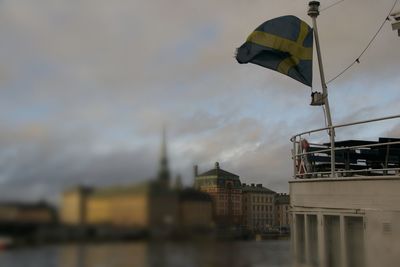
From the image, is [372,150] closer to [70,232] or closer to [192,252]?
[192,252]

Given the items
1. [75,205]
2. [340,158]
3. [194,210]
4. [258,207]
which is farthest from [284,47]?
[75,205]

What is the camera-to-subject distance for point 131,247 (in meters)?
3.48

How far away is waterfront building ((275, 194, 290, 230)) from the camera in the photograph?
28.0 feet

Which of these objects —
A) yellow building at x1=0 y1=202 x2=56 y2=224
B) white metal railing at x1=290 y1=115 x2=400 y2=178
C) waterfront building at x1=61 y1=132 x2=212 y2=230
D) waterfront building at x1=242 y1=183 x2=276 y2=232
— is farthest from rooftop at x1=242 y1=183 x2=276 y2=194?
yellow building at x1=0 y1=202 x2=56 y2=224

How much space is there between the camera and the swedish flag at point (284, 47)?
36.1 ft

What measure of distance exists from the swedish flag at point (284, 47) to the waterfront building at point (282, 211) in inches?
130

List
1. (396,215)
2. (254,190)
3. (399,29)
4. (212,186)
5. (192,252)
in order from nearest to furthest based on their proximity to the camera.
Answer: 1. (192,252)
2. (212,186)
3. (396,215)
4. (254,190)
5. (399,29)

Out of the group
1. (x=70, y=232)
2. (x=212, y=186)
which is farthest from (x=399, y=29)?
(x=70, y=232)

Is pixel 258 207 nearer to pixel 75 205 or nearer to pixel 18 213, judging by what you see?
pixel 75 205

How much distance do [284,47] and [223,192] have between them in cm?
683

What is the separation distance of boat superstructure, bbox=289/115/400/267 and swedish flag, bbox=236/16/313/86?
7.04ft

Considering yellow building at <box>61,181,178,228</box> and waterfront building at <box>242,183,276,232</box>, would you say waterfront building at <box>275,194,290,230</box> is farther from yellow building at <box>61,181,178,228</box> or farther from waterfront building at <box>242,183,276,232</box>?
yellow building at <box>61,181,178,228</box>

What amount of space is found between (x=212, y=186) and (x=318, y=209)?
4.04m

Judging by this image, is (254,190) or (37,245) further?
(254,190)
